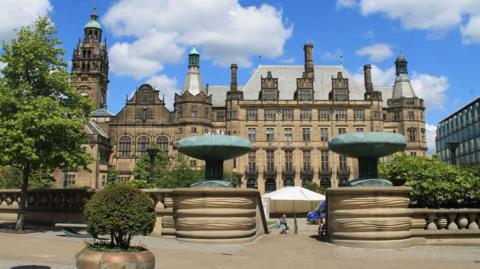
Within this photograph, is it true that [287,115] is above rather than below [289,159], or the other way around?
above

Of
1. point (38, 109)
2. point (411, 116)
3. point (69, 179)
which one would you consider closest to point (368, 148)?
point (38, 109)

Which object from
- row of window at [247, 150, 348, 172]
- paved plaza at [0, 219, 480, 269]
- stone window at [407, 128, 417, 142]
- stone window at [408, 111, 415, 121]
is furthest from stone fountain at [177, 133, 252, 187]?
stone window at [408, 111, 415, 121]

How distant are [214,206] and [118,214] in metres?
6.50

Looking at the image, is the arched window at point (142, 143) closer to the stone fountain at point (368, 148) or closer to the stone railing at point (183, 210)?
the stone railing at point (183, 210)

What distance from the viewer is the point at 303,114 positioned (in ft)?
211

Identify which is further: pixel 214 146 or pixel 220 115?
pixel 220 115

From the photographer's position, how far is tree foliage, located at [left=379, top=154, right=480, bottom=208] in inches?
805

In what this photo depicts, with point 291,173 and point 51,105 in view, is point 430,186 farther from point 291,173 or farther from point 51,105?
point 291,173

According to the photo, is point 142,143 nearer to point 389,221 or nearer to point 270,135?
→ point 270,135

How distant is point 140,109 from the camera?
61.2 m

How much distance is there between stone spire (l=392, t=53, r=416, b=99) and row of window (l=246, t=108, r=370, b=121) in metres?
8.52

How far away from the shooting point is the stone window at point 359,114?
6374 cm

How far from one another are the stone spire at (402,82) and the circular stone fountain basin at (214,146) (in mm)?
57036

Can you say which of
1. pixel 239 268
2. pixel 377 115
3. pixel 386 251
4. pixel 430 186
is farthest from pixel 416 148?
pixel 239 268
